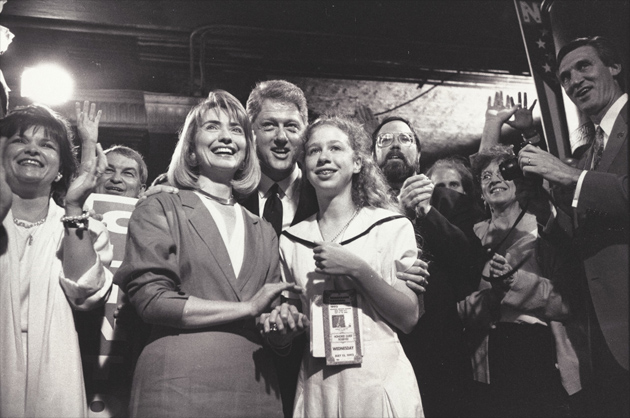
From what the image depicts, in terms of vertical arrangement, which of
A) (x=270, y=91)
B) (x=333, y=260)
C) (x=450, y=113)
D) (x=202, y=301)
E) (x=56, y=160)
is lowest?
(x=202, y=301)

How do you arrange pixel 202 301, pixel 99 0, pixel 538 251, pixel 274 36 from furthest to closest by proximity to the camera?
pixel 274 36 → pixel 99 0 → pixel 538 251 → pixel 202 301

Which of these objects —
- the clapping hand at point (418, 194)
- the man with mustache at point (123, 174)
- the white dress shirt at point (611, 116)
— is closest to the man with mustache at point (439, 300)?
the clapping hand at point (418, 194)

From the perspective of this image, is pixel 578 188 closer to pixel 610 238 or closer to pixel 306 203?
pixel 610 238

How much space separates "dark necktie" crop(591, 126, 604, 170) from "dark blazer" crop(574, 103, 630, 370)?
63 mm

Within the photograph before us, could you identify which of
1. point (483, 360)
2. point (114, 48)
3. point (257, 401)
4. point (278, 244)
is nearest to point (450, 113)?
point (114, 48)

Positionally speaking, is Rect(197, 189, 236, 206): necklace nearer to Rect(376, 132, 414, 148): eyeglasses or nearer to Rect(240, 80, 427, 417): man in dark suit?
Rect(240, 80, 427, 417): man in dark suit

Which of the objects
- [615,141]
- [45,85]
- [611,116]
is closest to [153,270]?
[615,141]

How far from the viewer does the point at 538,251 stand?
2.95 meters

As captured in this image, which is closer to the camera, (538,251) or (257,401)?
(257,401)

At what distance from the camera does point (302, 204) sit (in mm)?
2758

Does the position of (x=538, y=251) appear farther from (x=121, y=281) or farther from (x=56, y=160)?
(x=56, y=160)

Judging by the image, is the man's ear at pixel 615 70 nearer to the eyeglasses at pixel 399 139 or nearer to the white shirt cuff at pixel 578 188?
the white shirt cuff at pixel 578 188

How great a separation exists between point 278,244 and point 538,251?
127 centimetres

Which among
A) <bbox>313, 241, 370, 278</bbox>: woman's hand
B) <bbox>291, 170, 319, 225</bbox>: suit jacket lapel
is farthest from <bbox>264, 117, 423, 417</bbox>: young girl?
<bbox>291, 170, 319, 225</bbox>: suit jacket lapel
